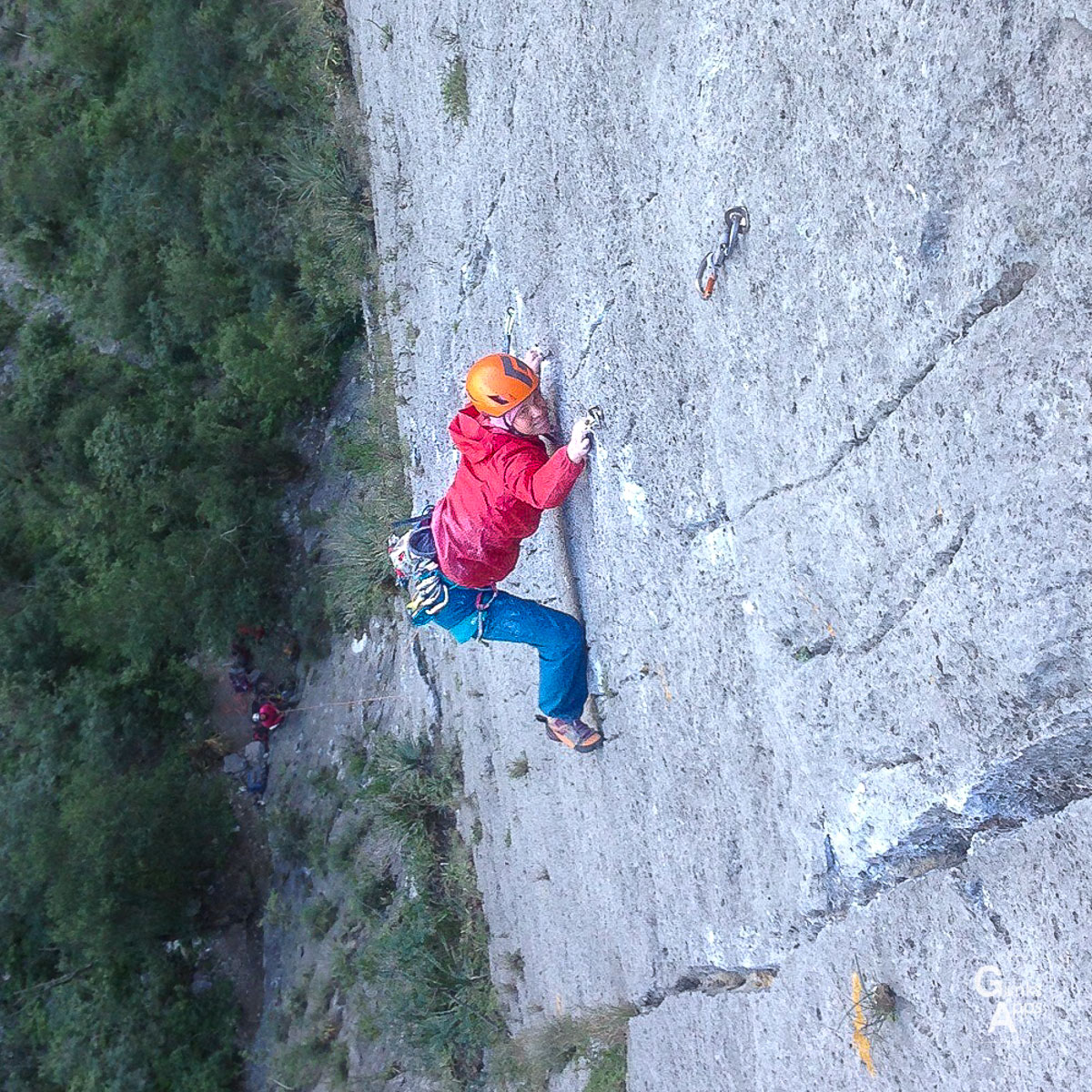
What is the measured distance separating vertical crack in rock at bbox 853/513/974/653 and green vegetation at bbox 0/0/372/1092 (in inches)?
190

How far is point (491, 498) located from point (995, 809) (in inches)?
69.4

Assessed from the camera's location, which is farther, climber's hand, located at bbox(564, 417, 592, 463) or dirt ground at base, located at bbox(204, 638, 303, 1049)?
dirt ground at base, located at bbox(204, 638, 303, 1049)

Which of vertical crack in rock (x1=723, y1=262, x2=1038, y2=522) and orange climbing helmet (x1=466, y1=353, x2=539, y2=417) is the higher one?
orange climbing helmet (x1=466, y1=353, x2=539, y2=417)

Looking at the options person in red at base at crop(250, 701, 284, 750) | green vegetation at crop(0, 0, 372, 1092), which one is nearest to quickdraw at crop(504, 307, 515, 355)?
green vegetation at crop(0, 0, 372, 1092)

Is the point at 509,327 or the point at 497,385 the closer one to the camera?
the point at 497,385

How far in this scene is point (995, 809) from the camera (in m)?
1.80

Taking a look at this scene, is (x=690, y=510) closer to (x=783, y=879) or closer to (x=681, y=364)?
(x=681, y=364)

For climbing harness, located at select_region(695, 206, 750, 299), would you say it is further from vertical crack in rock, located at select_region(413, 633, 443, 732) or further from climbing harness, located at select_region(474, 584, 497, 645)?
vertical crack in rock, located at select_region(413, 633, 443, 732)

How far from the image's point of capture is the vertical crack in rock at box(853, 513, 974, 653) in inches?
67.7

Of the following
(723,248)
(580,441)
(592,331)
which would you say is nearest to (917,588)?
(723,248)

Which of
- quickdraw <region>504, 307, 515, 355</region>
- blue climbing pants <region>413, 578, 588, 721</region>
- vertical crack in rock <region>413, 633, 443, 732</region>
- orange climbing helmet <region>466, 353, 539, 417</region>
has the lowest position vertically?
blue climbing pants <region>413, 578, 588, 721</region>

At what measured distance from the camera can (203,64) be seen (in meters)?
7.62

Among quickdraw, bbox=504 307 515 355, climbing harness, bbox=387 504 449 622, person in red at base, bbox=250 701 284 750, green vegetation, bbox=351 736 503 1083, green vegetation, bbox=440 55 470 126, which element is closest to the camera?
climbing harness, bbox=387 504 449 622

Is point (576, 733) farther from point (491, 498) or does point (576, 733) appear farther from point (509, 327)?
point (509, 327)
